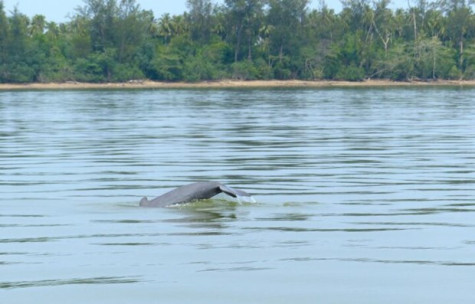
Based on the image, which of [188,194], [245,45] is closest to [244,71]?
[245,45]

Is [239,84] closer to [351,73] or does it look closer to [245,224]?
[351,73]

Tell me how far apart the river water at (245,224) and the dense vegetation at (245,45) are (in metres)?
92.9

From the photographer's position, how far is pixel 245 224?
14320mm

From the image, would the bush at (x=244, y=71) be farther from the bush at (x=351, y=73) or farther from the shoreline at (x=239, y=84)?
the bush at (x=351, y=73)

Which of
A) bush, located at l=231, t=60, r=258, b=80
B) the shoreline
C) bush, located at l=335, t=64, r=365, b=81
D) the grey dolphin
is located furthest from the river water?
bush, located at l=335, t=64, r=365, b=81

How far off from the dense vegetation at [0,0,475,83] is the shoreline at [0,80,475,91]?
0.83 metres

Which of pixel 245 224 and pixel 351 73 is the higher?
pixel 245 224

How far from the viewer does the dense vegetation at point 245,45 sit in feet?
403

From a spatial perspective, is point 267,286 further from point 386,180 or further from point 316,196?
point 386,180

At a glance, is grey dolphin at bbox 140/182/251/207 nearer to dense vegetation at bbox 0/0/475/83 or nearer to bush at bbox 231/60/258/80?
dense vegetation at bbox 0/0/475/83

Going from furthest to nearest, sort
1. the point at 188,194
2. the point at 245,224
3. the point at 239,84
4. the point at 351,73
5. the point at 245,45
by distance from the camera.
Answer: the point at 245,45 → the point at 351,73 → the point at 239,84 → the point at 188,194 → the point at 245,224

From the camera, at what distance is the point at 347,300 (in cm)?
978

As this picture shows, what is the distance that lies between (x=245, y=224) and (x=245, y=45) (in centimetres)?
12110

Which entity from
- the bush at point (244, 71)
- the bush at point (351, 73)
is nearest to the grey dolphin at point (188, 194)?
the bush at point (244, 71)
